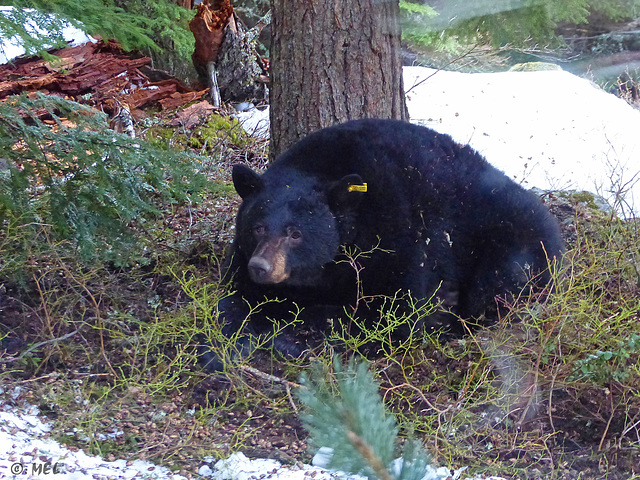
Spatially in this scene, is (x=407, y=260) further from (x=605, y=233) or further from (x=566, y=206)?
(x=566, y=206)

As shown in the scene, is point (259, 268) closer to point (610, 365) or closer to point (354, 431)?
point (610, 365)

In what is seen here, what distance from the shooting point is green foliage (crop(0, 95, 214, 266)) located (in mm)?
3770

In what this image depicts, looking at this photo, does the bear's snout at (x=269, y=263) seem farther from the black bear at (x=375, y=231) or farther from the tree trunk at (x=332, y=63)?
the tree trunk at (x=332, y=63)

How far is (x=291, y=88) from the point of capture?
206 inches

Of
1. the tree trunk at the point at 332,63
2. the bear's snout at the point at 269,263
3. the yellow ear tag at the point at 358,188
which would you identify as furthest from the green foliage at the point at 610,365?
the tree trunk at the point at 332,63

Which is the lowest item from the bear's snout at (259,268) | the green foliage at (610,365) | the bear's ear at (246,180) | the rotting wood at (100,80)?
the green foliage at (610,365)

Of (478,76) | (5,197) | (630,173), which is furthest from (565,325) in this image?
(478,76)

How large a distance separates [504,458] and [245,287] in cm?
206

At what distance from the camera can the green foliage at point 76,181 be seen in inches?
148

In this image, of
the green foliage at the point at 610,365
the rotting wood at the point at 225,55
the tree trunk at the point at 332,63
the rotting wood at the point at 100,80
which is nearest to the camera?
the green foliage at the point at 610,365

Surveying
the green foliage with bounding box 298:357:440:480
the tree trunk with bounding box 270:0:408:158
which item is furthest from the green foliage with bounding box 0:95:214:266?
the green foliage with bounding box 298:357:440:480

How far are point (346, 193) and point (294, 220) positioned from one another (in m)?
0.39

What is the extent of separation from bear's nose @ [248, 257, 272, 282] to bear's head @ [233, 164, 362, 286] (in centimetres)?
3

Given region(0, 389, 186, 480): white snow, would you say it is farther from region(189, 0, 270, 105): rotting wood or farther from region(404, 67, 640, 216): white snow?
region(189, 0, 270, 105): rotting wood
